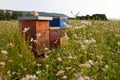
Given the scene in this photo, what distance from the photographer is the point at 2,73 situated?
335cm

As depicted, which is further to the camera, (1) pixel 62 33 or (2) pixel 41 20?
(1) pixel 62 33

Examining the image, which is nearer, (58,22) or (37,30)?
(37,30)

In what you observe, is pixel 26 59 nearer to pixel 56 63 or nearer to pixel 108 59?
pixel 56 63

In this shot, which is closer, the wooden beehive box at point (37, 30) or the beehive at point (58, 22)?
the wooden beehive box at point (37, 30)

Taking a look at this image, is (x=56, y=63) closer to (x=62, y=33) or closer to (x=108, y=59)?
(x=108, y=59)

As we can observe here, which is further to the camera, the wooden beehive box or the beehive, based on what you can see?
the beehive

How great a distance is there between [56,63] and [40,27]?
1.25 meters

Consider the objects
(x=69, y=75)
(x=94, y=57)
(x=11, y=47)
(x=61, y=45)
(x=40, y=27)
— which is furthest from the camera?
(x=61, y=45)

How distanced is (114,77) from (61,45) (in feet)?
9.13

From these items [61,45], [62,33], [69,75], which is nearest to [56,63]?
[69,75]

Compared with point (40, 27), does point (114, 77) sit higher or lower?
lower

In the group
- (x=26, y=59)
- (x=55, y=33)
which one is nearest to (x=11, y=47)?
(x=26, y=59)

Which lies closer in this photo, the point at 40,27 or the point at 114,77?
the point at 114,77

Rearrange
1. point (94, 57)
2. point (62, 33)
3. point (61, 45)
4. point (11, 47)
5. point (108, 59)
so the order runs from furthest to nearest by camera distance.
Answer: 1. point (62, 33)
2. point (61, 45)
3. point (11, 47)
4. point (108, 59)
5. point (94, 57)
